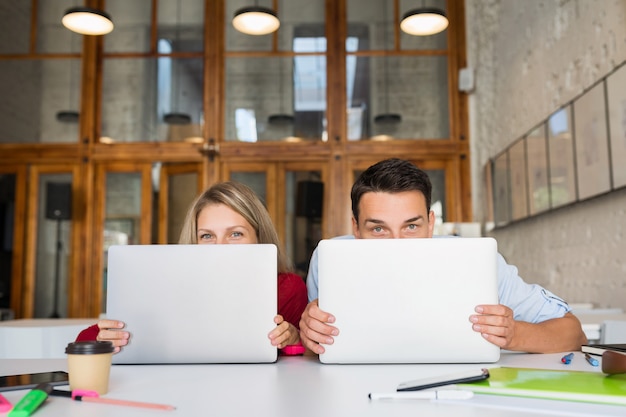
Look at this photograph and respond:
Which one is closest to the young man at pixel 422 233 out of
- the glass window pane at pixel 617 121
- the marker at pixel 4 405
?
the marker at pixel 4 405

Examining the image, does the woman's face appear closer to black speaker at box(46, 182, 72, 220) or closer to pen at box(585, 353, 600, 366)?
pen at box(585, 353, 600, 366)

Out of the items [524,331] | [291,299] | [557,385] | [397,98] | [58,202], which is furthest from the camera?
[397,98]

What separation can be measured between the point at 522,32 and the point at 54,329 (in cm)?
388

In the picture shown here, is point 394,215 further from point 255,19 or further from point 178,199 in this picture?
point 178,199

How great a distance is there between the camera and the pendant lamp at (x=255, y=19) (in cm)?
479

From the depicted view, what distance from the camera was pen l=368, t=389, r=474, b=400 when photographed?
2.88 feet

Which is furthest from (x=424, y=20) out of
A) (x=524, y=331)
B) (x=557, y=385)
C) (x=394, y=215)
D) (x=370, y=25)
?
(x=557, y=385)

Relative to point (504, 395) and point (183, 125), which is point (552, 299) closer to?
point (504, 395)

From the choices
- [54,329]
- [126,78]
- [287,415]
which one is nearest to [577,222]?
[54,329]

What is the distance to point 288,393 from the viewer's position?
960mm

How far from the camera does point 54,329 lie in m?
2.39

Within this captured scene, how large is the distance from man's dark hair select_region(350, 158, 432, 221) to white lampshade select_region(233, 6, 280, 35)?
3380 millimetres

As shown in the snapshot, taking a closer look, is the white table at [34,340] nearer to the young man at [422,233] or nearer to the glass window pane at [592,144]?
the young man at [422,233]

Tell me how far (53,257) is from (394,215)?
5307mm
